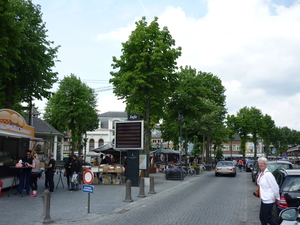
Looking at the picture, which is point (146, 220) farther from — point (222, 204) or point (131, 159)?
point (131, 159)

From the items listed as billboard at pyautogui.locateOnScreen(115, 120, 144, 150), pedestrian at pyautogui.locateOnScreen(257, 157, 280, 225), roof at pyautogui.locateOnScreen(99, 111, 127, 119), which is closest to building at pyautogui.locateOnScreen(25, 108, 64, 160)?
billboard at pyautogui.locateOnScreen(115, 120, 144, 150)

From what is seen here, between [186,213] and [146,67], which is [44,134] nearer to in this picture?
[146,67]

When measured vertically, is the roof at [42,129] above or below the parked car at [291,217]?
above

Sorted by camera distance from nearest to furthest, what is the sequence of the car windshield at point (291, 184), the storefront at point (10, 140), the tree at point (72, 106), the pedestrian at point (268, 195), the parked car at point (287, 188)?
the pedestrian at point (268, 195), the parked car at point (287, 188), the car windshield at point (291, 184), the storefront at point (10, 140), the tree at point (72, 106)

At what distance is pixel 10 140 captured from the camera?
54.0 ft

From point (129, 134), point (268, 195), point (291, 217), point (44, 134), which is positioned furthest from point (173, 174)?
point (44, 134)

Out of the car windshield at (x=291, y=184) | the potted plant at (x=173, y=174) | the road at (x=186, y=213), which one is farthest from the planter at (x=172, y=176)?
the car windshield at (x=291, y=184)

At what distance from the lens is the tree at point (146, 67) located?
21.2 m

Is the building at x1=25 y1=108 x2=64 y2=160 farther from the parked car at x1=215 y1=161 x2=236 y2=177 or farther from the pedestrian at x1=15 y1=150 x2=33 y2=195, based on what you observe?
the pedestrian at x1=15 y1=150 x2=33 y2=195

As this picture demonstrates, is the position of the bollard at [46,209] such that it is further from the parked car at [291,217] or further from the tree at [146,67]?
the tree at [146,67]

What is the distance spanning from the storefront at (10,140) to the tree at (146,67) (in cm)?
725

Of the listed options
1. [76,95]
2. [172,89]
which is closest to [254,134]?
[76,95]

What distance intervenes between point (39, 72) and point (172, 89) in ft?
30.0

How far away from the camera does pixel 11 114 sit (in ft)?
50.0
